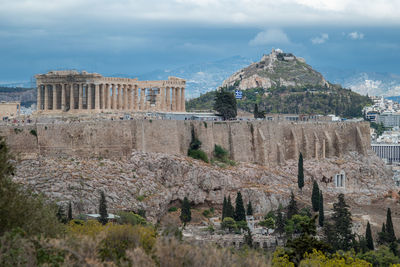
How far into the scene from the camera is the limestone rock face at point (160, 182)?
5750 cm

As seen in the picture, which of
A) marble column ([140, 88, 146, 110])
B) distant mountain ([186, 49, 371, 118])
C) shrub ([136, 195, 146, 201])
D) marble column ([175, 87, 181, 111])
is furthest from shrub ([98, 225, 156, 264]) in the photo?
distant mountain ([186, 49, 371, 118])

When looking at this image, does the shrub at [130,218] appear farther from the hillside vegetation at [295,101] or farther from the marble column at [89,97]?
the hillside vegetation at [295,101]

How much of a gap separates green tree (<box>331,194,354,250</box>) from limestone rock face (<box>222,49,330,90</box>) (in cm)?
9620

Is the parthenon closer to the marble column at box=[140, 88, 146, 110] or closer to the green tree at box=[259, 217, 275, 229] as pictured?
the marble column at box=[140, 88, 146, 110]

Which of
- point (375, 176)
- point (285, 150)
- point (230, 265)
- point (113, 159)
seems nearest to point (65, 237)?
point (230, 265)

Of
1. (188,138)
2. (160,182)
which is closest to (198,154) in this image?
(188,138)

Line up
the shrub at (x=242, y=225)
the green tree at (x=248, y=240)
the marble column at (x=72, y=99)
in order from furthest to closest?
1. the marble column at (x=72, y=99)
2. the shrub at (x=242, y=225)
3. the green tree at (x=248, y=240)

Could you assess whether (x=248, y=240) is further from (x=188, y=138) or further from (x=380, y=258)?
(x=188, y=138)

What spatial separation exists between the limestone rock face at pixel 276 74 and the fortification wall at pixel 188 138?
64.2 meters

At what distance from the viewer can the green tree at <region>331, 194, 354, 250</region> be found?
2322 inches

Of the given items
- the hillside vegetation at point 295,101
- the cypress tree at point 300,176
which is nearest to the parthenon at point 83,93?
the cypress tree at point 300,176

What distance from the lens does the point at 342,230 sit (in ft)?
203

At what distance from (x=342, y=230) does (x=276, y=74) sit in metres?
107

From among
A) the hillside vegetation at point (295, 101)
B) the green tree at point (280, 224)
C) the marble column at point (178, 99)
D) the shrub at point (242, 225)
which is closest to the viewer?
the shrub at point (242, 225)
